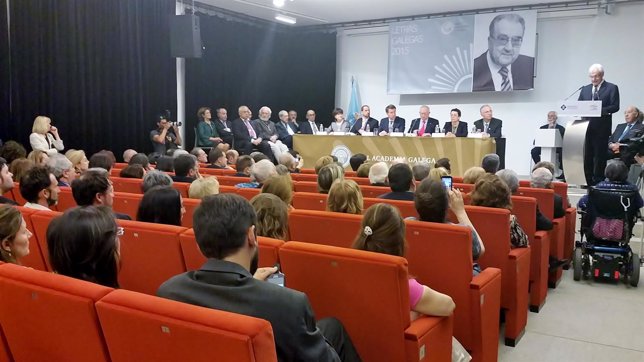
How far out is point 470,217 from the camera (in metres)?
3.05

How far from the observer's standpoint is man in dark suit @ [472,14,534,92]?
33.7 feet

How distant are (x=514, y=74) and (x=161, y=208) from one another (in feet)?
30.0

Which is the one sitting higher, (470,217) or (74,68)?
(74,68)

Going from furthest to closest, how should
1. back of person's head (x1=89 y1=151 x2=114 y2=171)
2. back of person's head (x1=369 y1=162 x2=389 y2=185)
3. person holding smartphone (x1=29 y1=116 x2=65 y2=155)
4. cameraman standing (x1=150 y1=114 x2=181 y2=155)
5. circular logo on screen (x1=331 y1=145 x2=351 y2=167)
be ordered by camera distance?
cameraman standing (x1=150 y1=114 x2=181 y2=155) → circular logo on screen (x1=331 y1=145 x2=351 y2=167) → person holding smartphone (x1=29 y1=116 x2=65 y2=155) → back of person's head (x1=89 y1=151 x2=114 y2=171) → back of person's head (x1=369 y1=162 x2=389 y2=185)

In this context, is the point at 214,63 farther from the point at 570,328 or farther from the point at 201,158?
the point at 570,328

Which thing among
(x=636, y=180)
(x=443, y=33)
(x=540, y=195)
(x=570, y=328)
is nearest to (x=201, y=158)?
(x=540, y=195)

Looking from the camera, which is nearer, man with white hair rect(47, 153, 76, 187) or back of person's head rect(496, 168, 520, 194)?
back of person's head rect(496, 168, 520, 194)

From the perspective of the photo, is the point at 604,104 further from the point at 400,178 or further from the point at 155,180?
the point at 155,180

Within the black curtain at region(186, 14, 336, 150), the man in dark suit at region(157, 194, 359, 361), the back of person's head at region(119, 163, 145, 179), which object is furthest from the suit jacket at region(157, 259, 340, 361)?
the black curtain at region(186, 14, 336, 150)

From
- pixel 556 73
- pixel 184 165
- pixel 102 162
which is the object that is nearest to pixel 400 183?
pixel 184 165

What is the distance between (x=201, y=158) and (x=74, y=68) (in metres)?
3.18

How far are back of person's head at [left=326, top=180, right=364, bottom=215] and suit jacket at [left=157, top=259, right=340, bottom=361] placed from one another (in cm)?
153

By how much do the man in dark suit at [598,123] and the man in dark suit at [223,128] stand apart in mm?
6015

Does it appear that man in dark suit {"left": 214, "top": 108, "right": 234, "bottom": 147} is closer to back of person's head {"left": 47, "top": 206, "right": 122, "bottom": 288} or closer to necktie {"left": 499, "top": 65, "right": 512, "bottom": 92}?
necktie {"left": 499, "top": 65, "right": 512, "bottom": 92}
